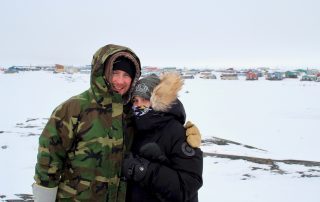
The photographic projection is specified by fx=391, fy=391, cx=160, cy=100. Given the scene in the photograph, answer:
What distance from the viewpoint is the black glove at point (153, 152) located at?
2.23 m

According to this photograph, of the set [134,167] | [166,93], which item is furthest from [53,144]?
[166,93]

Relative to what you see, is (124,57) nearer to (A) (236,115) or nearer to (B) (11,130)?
(B) (11,130)

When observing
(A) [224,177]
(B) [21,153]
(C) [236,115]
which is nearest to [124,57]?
(A) [224,177]

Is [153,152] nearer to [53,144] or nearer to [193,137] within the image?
[193,137]

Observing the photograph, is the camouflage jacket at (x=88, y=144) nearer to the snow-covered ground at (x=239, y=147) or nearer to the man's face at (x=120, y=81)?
the man's face at (x=120, y=81)

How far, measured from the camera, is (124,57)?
238 centimetres

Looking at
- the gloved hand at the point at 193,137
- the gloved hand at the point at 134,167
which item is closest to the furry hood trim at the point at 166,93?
the gloved hand at the point at 193,137

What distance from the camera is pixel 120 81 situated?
7.83ft

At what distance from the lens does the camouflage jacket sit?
2182 mm

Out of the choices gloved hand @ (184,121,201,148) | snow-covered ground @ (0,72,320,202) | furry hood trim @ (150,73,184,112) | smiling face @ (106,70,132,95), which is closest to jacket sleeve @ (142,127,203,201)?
gloved hand @ (184,121,201,148)

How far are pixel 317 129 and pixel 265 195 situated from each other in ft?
22.7

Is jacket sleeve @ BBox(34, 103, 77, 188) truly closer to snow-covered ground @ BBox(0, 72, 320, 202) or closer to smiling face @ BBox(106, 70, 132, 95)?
smiling face @ BBox(106, 70, 132, 95)

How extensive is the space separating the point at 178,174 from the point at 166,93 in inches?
18.8

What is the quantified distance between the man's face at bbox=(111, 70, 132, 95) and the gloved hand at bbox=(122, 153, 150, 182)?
1.37ft
